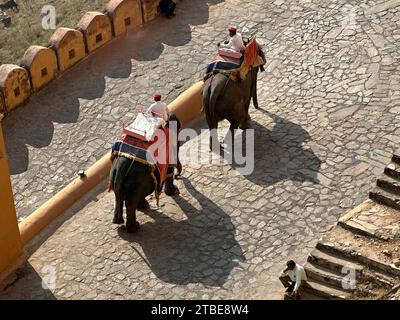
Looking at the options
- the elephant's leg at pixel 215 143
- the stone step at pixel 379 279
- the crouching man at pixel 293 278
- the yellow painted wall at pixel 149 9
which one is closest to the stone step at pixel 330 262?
the stone step at pixel 379 279

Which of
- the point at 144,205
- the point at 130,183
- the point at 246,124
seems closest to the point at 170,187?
the point at 144,205

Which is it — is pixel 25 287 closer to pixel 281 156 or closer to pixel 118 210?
pixel 118 210

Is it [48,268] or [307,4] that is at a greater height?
[307,4]

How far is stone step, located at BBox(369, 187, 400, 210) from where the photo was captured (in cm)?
1395

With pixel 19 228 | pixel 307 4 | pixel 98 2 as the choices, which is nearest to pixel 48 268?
pixel 19 228

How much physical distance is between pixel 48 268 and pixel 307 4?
25.0 ft

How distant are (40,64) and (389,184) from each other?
6859 mm

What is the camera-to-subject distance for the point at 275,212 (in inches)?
579

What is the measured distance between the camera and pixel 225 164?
15.9 m

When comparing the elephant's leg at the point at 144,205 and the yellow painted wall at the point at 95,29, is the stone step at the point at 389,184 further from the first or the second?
the yellow painted wall at the point at 95,29

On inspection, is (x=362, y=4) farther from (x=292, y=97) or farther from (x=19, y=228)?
(x=19, y=228)

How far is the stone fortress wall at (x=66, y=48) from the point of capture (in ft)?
57.8

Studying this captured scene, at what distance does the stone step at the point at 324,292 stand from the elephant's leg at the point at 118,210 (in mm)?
2820

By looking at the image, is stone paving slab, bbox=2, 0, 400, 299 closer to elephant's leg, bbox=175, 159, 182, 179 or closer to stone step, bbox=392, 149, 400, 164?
elephant's leg, bbox=175, 159, 182, 179
